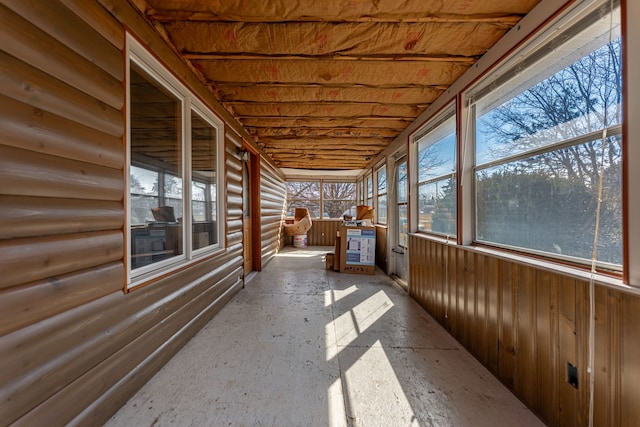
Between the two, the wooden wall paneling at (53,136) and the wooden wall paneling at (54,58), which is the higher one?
the wooden wall paneling at (54,58)

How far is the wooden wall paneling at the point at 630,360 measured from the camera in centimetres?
108

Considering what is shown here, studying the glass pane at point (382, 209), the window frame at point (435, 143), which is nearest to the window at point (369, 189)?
the glass pane at point (382, 209)

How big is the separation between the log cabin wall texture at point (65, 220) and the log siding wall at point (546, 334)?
2615 millimetres

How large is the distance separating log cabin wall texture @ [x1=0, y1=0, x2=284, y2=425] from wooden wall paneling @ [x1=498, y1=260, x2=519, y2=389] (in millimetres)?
2604

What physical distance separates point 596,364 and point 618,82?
4.66 feet

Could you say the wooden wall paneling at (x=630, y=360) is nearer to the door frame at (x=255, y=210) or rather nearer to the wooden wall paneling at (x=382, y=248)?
the wooden wall paneling at (x=382, y=248)

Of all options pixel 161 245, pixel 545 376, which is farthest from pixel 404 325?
pixel 161 245

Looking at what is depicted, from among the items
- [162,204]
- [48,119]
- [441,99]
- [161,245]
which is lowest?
[161,245]

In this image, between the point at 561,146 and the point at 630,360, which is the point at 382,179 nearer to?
the point at 561,146

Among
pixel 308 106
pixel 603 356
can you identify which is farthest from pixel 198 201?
pixel 603 356

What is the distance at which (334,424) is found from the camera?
1422 millimetres

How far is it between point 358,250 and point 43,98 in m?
4.44

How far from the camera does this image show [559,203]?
1498 millimetres

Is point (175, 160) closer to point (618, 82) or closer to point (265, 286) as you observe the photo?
point (265, 286)
